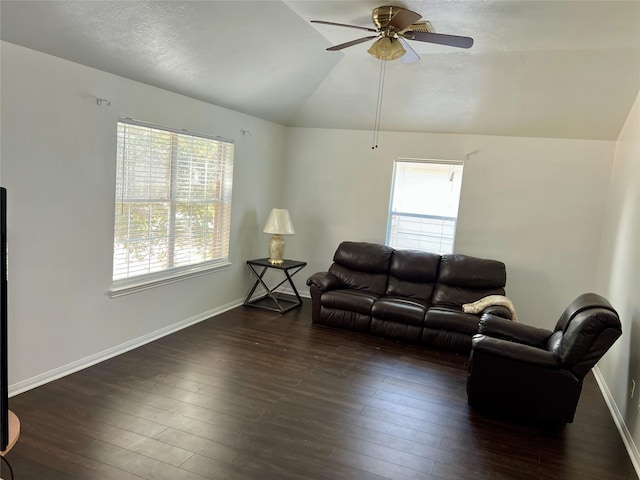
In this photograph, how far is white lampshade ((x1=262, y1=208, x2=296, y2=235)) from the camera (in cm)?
557

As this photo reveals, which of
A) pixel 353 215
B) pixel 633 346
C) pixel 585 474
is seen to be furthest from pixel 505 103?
pixel 585 474

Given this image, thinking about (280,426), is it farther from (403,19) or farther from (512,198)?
(512,198)

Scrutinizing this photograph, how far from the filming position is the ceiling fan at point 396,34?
290 centimetres

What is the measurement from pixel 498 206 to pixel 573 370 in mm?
2679

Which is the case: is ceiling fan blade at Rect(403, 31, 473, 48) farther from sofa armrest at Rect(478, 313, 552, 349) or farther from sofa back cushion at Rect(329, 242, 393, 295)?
sofa back cushion at Rect(329, 242, 393, 295)

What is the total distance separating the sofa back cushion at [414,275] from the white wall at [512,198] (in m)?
0.60

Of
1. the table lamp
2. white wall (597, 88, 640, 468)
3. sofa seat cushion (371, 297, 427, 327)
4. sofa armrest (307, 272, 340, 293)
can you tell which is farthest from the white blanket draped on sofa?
the table lamp

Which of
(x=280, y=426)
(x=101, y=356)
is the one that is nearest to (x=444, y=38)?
(x=280, y=426)

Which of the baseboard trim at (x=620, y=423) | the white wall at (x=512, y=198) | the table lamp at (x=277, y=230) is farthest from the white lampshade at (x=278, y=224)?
the baseboard trim at (x=620, y=423)

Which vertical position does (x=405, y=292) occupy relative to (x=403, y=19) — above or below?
below

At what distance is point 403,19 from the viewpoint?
289cm

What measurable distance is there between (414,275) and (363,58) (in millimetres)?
2456

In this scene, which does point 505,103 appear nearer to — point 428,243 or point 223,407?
point 428,243

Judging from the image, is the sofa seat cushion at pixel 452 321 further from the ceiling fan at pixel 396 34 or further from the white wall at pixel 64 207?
the white wall at pixel 64 207
